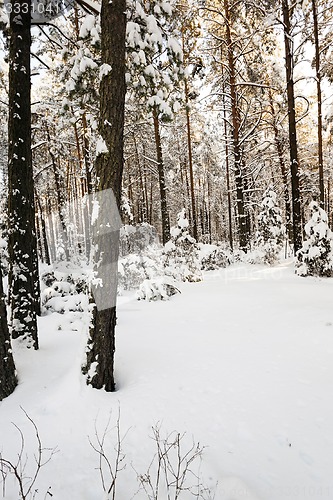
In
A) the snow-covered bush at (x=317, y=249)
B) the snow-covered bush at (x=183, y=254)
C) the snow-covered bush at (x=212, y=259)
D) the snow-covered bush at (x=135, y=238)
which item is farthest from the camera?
the snow-covered bush at (x=212, y=259)

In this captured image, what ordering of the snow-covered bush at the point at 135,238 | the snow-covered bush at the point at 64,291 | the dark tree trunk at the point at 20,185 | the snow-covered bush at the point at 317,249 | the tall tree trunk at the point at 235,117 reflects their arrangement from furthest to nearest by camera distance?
the tall tree trunk at the point at 235,117
the snow-covered bush at the point at 135,238
the snow-covered bush at the point at 317,249
the snow-covered bush at the point at 64,291
the dark tree trunk at the point at 20,185

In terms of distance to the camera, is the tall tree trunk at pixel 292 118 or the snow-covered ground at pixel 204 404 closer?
the snow-covered ground at pixel 204 404

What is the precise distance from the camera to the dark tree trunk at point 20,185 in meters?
4.46

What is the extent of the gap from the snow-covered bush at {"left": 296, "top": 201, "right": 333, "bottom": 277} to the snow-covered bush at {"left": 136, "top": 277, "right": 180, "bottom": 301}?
430cm

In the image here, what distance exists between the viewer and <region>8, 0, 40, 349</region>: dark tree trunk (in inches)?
176

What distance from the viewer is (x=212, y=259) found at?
45.9 feet

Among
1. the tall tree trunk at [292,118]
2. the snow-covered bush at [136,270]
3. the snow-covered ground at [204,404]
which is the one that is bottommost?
the snow-covered ground at [204,404]

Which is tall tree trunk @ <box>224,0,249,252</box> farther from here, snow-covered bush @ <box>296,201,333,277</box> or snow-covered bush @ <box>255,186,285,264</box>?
snow-covered bush @ <box>296,201,333,277</box>

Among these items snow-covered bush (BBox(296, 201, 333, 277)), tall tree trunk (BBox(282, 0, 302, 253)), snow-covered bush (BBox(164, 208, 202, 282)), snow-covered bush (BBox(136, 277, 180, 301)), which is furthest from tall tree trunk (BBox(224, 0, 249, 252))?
snow-covered bush (BBox(136, 277, 180, 301))

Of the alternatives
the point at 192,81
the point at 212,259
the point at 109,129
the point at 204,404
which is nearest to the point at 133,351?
the point at 204,404

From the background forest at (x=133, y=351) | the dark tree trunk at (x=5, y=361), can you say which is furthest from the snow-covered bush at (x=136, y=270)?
the dark tree trunk at (x=5, y=361)

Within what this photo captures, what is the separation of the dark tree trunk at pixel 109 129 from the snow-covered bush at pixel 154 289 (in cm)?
479

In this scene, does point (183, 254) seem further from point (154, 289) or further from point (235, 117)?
point (235, 117)

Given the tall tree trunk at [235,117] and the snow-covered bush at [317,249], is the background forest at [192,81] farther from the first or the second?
the snow-covered bush at [317,249]
